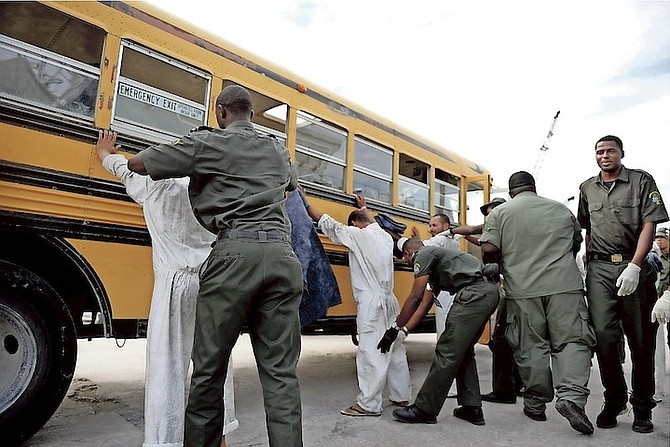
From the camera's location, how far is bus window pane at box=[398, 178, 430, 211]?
5.09 m

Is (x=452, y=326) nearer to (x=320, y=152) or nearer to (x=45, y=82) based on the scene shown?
(x=320, y=152)

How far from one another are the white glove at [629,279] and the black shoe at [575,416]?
773 mm

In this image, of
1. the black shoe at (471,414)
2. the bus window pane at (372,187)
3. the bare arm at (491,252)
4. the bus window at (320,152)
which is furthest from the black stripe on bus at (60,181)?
the black shoe at (471,414)

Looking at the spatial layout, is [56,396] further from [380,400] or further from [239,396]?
[380,400]

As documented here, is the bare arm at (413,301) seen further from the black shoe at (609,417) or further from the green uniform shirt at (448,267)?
the black shoe at (609,417)

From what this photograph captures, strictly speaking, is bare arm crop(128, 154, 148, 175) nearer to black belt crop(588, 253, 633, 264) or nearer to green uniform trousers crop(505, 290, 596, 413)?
green uniform trousers crop(505, 290, 596, 413)

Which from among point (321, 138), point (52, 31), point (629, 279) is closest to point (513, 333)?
point (629, 279)

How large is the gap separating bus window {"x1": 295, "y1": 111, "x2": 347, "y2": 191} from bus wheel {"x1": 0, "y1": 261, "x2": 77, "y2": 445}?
2066 mm

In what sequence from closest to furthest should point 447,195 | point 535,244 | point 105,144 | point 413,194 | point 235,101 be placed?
point 235,101, point 105,144, point 535,244, point 413,194, point 447,195

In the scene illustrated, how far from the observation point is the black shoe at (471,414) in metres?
3.43

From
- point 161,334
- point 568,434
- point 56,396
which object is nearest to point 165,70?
point 161,334

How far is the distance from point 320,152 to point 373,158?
751 mm

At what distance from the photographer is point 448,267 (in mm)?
3479

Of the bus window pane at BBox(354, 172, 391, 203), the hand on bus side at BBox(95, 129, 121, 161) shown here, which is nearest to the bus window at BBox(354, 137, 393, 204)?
the bus window pane at BBox(354, 172, 391, 203)
